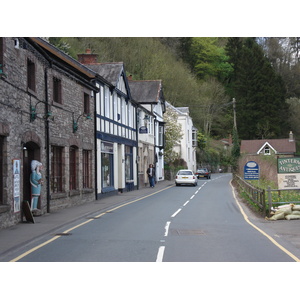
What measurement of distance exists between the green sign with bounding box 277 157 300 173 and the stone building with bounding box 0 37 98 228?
9427 mm

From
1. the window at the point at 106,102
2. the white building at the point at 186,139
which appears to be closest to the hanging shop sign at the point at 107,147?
the window at the point at 106,102

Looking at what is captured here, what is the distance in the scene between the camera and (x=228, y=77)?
8088 centimetres

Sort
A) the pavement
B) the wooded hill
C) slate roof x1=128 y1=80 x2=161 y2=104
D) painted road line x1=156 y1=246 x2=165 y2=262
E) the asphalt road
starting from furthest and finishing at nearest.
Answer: the wooded hill < slate roof x1=128 y1=80 x2=161 y2=104 < the pavement < the asphalt road < painted road line x1=156 y1=246 x2=165 y2=262

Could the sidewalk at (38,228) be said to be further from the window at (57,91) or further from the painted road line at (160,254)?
the window at (57,91)

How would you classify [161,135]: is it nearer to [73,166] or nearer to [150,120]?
[150,120]

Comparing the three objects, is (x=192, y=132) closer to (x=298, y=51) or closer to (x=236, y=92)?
(x=236, y=92)

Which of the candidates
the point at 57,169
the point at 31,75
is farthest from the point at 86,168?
the point at 31,75

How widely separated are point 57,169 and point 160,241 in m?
9.57

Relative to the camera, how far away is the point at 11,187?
46.9 feet

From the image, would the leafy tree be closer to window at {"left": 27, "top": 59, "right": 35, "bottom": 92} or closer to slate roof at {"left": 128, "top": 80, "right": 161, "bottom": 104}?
slate roof at {"left": 128, "top": 80, "right": 161, "bottom": 104}

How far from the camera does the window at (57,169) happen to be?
1936 cm

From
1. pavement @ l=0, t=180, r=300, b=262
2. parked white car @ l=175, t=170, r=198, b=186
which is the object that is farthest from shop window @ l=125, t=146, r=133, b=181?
pavement @ l=0, t=180, r=300, b=262

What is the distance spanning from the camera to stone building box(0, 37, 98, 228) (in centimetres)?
1395

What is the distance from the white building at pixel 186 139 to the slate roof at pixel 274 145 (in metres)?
8.10
